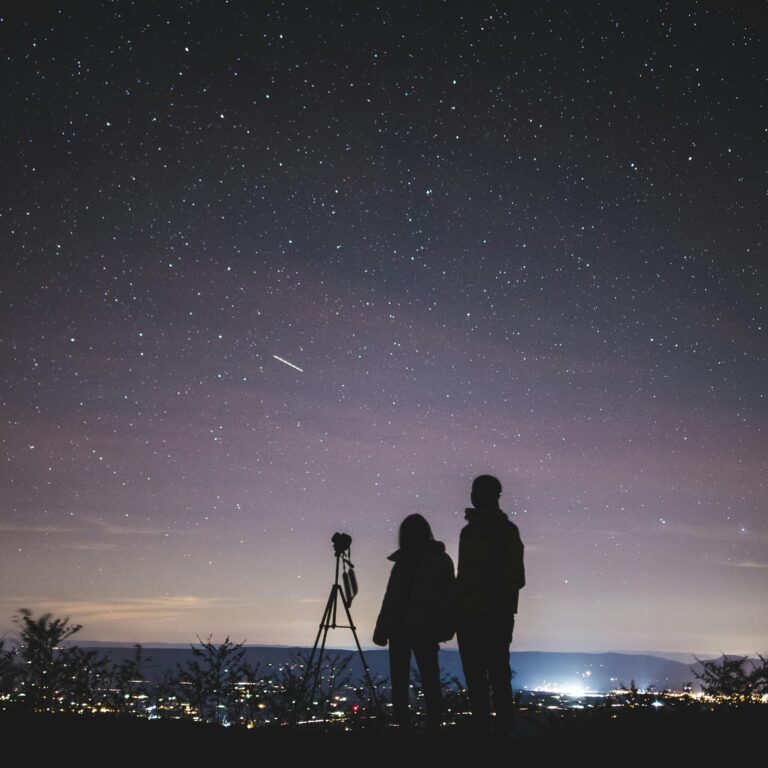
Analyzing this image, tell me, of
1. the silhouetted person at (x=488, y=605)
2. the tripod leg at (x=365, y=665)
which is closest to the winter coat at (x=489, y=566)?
the silhouetted person at (x=488, y=605)

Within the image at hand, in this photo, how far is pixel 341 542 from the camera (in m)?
6.93

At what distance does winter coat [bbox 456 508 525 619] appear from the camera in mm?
4395

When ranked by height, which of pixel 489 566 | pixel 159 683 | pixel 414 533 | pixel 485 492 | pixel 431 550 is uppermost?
pixel 485 492

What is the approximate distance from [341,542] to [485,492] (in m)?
2.74

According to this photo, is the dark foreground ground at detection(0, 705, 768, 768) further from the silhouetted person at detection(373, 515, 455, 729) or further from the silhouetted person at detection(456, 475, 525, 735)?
the silhouetted person at detection(373, 515, 455, 729)

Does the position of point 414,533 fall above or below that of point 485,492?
below

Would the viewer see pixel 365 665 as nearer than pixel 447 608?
No

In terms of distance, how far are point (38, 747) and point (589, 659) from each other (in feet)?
676

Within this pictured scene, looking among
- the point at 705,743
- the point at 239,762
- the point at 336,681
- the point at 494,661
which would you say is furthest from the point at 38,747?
the point at 336,681

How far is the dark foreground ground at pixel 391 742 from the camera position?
3.17 meters

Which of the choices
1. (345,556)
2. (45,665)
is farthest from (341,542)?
(45,665)

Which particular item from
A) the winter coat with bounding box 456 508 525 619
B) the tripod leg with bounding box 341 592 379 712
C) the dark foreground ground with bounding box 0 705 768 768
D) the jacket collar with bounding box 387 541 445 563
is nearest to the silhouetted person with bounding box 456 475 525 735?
the winter coat with bounding box 456 508 525 619

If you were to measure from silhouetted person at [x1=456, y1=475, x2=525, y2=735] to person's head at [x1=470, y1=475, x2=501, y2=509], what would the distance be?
40 millimetres

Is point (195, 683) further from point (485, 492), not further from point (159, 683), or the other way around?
point (485, 492)
